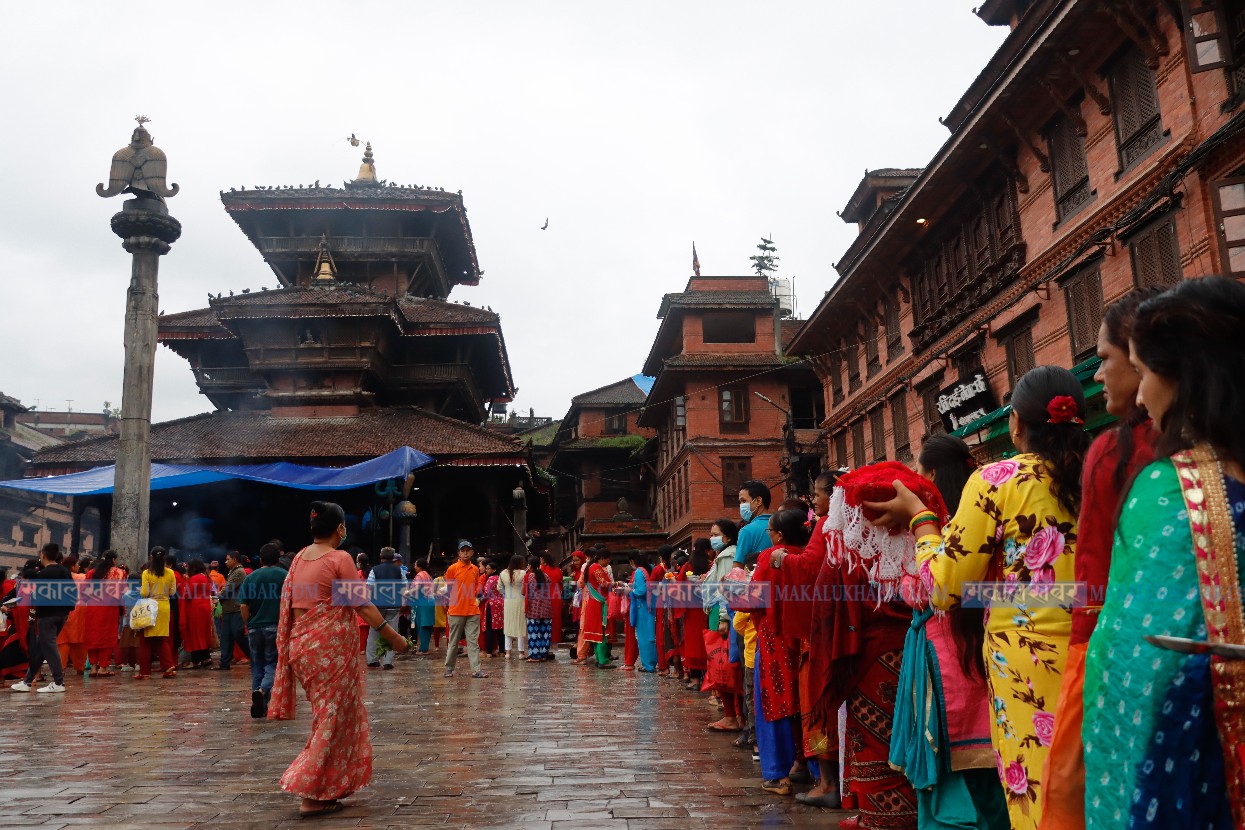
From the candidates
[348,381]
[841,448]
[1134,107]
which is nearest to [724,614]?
[1134,107]

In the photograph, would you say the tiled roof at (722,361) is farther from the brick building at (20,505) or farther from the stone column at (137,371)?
the brick building at (20,505)

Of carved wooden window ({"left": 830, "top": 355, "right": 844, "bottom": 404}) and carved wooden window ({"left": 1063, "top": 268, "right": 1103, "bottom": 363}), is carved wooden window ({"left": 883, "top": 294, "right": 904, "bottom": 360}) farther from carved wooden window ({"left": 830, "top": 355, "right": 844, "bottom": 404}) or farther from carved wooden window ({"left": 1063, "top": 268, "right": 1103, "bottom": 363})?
carved wooden window ({"left": 1063, "top": 268, "right": 1103, "bottom": 363})

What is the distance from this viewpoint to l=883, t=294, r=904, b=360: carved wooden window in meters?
24.8

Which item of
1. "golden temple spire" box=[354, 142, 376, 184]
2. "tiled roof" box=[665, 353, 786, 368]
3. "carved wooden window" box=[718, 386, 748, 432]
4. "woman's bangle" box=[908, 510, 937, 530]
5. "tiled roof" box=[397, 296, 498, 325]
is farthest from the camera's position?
"carved wooden window" box=[718, 386, 748, 432]

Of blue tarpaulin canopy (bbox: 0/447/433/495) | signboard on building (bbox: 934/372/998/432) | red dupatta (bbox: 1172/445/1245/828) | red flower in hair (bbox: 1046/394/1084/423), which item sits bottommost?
red dupatta (bbox: 1172/445/1245/828)

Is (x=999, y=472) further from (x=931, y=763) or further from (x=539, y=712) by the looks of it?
(x=539, y=712)

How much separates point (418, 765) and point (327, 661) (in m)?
1.50

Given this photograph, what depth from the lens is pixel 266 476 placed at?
21281 mm

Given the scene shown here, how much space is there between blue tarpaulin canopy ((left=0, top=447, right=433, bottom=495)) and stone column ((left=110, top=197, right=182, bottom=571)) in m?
1.80

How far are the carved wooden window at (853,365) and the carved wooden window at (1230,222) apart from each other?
16.0 meters

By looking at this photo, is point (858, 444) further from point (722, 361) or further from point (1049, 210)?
point (722, 361)

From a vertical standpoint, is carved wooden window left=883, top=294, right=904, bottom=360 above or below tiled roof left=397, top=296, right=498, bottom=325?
below

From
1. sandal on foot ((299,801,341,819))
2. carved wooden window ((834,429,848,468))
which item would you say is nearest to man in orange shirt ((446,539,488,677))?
sandal on foot ((299,801,341,819))

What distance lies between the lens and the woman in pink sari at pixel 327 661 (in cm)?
569
